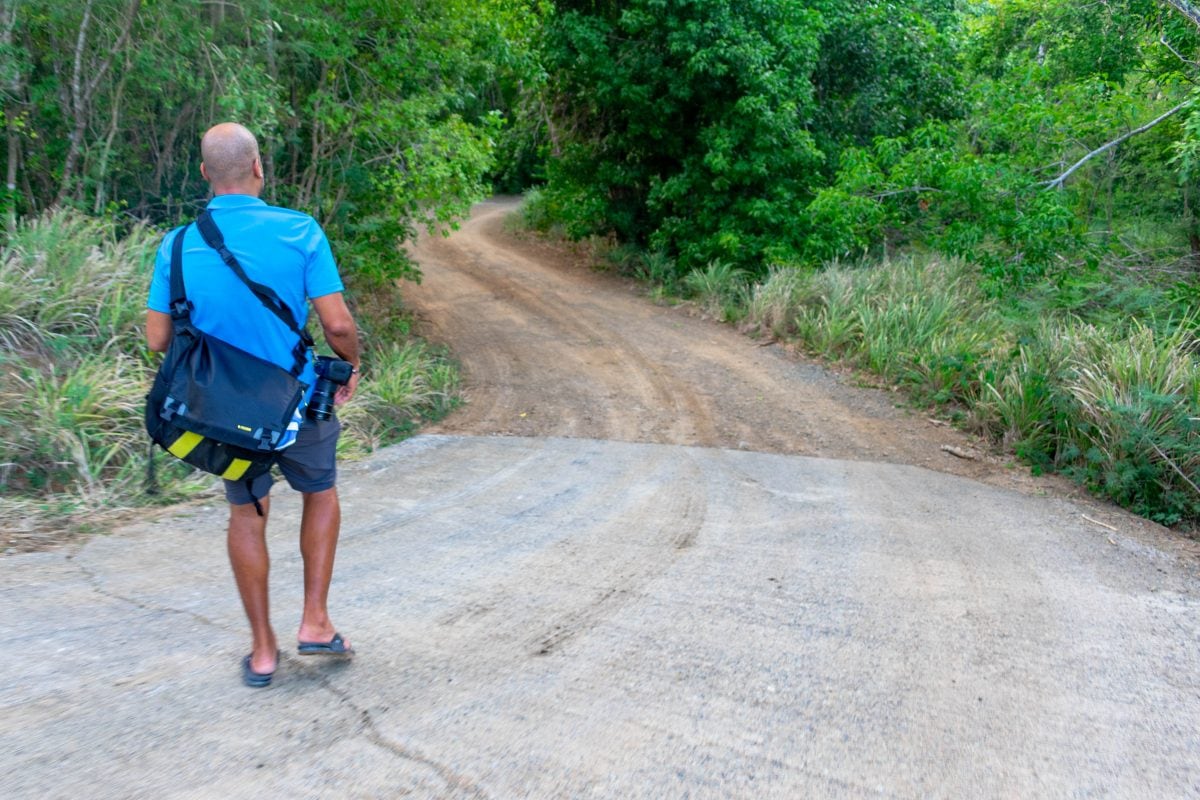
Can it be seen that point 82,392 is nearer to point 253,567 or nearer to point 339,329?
point 253,567

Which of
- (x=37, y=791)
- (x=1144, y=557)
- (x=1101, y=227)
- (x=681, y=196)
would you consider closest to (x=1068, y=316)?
(x=1101, y=227)

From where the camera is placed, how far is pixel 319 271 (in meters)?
3.34

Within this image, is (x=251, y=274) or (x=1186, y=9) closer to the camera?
(x=251, y=274)

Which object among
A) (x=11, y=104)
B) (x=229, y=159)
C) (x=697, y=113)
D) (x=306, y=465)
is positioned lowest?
(x=306, y=465)

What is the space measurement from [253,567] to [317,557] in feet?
0.79

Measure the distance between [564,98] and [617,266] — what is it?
341 centimetres

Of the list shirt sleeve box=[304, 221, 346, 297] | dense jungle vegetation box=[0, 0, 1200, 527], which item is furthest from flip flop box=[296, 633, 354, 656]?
dense jungle vegetation box=[0, 0, 1200, 527]

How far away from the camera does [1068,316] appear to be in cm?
1074

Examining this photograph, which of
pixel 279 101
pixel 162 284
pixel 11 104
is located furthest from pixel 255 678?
pixel 279 101

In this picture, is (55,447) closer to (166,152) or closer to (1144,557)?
(166,152)

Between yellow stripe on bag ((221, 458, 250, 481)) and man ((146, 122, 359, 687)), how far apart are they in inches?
2.9

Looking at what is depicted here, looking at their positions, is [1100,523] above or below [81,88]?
below

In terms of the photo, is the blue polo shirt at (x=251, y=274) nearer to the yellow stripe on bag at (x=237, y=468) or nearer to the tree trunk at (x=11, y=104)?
the yellow stripe on bag at (x=237, y=468)

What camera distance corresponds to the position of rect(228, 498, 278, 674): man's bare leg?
340 cm
